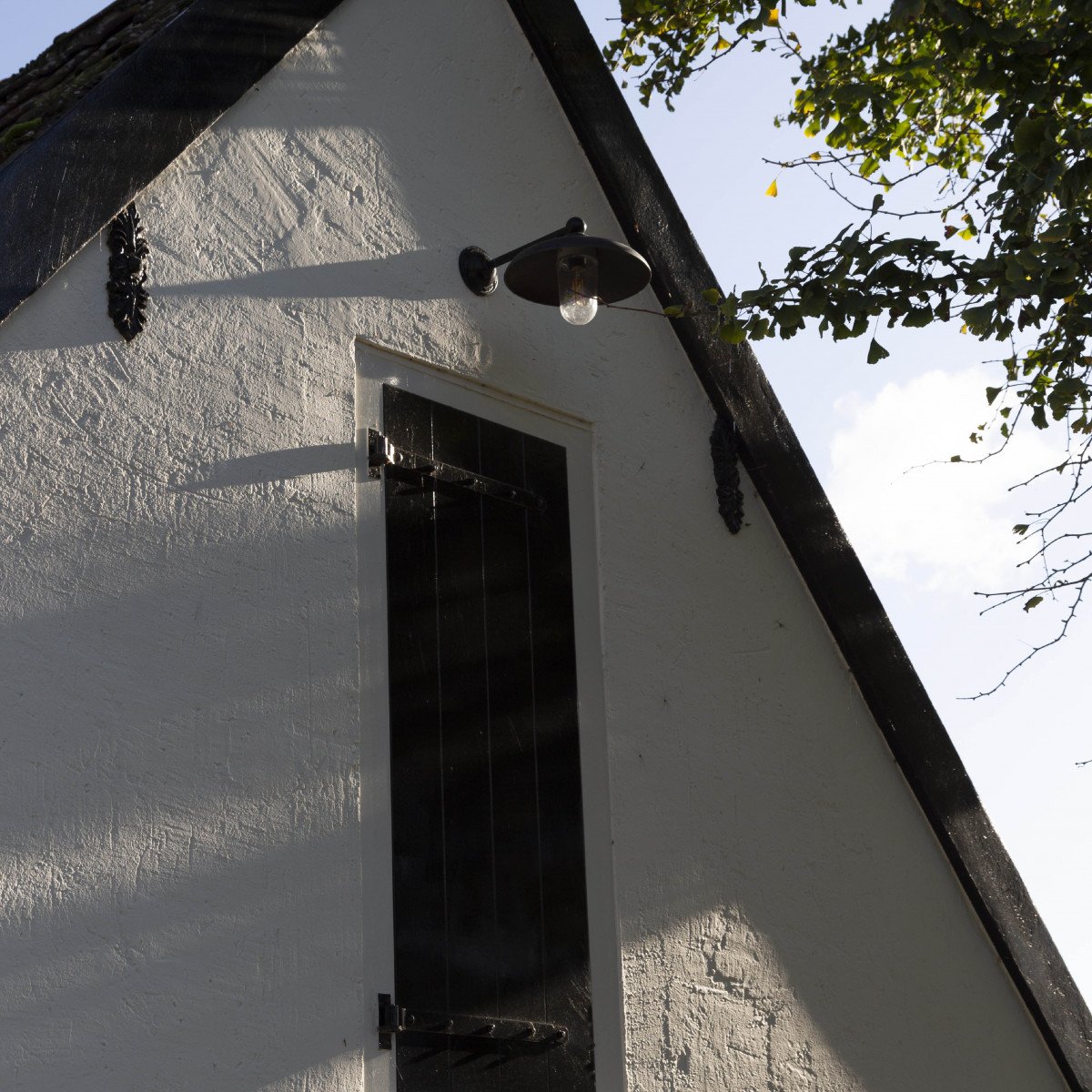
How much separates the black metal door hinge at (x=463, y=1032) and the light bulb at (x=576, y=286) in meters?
1.98

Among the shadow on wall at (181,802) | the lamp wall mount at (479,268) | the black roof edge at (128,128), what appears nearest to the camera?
the shadow on wall at (181,802)

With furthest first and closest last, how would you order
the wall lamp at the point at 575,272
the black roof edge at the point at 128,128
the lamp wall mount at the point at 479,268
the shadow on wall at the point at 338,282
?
the lamp wall mount at the point at 479,268 → the wall lamp at the point at 575,272 → the shadow on wall at the point at 338,282 → the black roof edge at the point at 128,128

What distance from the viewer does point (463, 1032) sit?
4145mm

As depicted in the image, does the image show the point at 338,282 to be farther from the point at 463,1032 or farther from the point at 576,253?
the point at 463,1032

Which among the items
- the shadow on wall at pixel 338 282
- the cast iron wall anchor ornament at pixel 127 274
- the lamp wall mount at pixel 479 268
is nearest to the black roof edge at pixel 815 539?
the lamp wall mount at pixel 479 268

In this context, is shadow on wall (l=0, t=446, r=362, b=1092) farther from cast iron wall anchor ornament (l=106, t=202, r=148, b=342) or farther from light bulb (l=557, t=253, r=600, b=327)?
light bulb (l=557, t=253, r=600, b=327)

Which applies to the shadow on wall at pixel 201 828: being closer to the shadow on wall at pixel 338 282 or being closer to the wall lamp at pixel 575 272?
the shadow on wall at pixel 338 282

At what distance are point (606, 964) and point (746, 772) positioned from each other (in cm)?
97

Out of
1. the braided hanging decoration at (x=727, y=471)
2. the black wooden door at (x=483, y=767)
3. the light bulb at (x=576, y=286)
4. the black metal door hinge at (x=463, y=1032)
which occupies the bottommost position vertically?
the black metal door hinge at (x=463, y=1032)

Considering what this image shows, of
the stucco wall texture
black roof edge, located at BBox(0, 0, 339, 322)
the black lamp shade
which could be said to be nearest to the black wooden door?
the stucco wall texture

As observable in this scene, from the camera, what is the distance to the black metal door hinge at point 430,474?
4.50m

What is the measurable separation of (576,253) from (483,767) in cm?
151

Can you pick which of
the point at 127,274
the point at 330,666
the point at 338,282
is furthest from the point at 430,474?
the point at 127,274

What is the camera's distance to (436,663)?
177 inches
